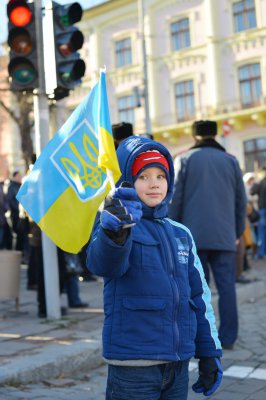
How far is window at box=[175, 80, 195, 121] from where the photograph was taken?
33562 mm

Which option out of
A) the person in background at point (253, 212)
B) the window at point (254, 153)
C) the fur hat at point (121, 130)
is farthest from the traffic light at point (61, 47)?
the window at point (254, 153)

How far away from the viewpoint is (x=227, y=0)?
1272 inches

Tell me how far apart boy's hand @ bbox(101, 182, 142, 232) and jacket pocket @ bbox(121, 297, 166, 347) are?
39cm

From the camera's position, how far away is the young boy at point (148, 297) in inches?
94.7

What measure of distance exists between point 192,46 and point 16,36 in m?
28.2

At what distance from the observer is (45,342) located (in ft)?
17.4

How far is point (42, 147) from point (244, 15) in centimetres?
2802

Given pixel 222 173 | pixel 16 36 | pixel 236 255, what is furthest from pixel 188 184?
pixel 16 36

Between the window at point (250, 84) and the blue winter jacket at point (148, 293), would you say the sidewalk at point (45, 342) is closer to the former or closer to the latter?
the blue winter jacket at point (148, 293)

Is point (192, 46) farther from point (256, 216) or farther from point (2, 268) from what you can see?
point (2, 268)

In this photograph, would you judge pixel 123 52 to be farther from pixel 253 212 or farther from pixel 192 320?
pixel 192 320

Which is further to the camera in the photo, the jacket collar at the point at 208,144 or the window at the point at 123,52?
the window at the point at 123,52

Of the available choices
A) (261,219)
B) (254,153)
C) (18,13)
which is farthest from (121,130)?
(254,153)

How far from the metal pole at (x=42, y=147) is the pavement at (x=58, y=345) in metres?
0.19
